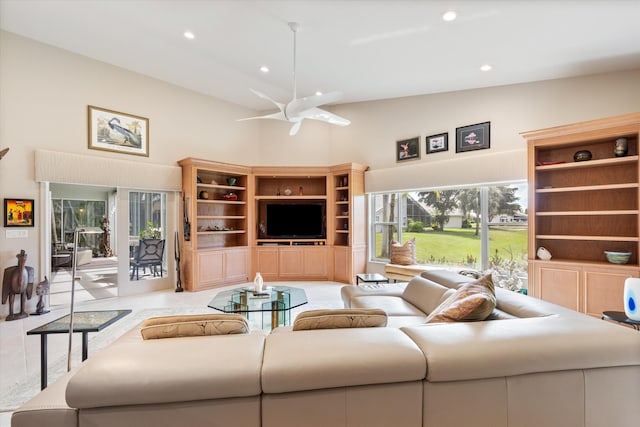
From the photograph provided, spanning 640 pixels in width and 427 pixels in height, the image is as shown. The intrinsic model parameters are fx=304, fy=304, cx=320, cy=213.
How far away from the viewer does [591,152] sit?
12.8ft

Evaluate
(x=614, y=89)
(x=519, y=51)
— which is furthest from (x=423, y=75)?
(x=614, y=89)

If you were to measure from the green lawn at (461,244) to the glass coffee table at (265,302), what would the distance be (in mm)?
2869

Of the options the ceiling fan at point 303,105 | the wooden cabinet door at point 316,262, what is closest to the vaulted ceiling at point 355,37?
the ceiling fan at point 303,105

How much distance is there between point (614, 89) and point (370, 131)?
11.8 feet

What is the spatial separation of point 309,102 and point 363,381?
9.44 feet

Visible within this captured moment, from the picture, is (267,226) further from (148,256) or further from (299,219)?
(148,256)

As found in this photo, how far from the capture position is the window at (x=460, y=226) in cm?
458

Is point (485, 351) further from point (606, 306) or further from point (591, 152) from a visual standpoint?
point (591, 152)

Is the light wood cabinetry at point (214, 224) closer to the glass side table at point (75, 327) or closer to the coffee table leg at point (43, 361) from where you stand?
the glass side table at point (75, 327)

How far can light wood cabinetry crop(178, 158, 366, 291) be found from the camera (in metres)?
6.10

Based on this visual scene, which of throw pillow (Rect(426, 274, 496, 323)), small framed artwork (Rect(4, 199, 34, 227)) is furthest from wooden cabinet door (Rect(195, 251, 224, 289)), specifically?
throw pillow (Rect(426, 274, 496, 323))

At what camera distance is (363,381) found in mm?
1262

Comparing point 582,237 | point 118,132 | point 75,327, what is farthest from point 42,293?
point 582,237

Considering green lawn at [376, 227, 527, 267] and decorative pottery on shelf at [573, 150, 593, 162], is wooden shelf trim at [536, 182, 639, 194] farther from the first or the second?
green lawn at [376, 227, 527, 267]
